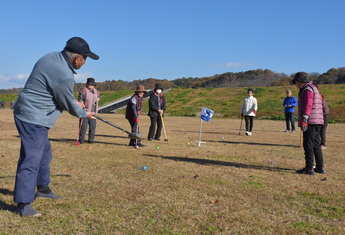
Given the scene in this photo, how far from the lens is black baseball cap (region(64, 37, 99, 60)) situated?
4.58 m

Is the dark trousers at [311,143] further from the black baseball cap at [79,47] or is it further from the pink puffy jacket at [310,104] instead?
the black baseball cap at [79,47]

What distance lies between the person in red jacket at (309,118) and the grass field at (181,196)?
1.15ft

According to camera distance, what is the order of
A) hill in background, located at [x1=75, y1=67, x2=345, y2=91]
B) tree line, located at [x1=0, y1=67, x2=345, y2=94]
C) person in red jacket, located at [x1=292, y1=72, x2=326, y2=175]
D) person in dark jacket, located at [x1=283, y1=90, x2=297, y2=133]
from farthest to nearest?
tree line, located at [x1=0, y1=67, x2=345, y2=94] < hill in background, located at [x1=75, y1=67, x2=345, y2=91] < person in dark jacket, located at [x1=283, y1=90, x2=297, y2=133] < person in red jacket, located at [x1=292, y1=72, x2=326, y2=175]

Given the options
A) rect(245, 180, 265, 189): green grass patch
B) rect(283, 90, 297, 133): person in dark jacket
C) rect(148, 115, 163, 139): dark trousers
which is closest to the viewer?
rect(245, 180, 265, 189): green grass patch

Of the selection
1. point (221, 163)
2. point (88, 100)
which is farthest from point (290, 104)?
point (221, 163)

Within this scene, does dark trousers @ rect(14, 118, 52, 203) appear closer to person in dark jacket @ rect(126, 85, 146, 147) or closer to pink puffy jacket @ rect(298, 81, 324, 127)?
pink puffy jacket @ rect(298, 81, 324, 127)

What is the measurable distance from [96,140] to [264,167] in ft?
21.5

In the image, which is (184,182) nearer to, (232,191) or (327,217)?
(232,191)

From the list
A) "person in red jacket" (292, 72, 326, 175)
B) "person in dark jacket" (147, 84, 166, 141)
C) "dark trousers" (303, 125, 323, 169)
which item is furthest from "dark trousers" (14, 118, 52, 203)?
"person in dark jacket" (147, 84, 166, 141)

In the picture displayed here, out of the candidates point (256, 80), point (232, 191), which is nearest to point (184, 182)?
point (232, 191)

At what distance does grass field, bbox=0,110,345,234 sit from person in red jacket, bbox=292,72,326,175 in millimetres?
352

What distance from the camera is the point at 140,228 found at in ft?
13.2

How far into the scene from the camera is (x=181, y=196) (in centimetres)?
535

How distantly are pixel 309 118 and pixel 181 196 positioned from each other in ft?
10.8
